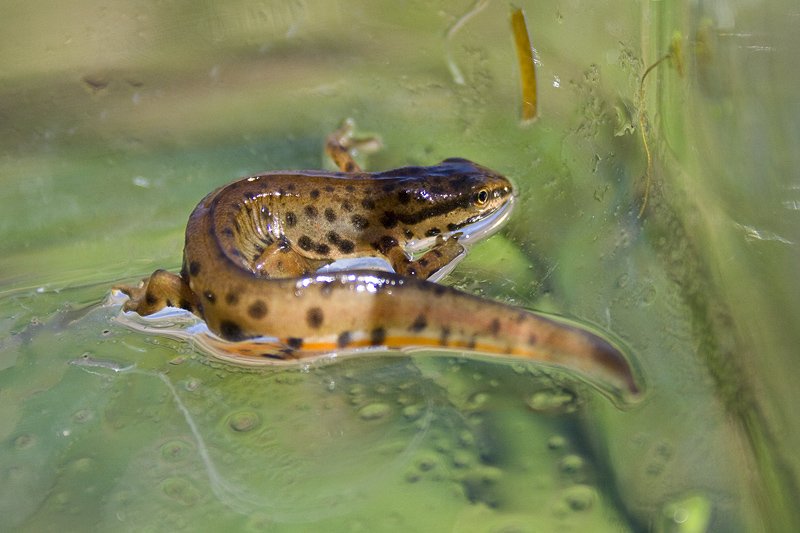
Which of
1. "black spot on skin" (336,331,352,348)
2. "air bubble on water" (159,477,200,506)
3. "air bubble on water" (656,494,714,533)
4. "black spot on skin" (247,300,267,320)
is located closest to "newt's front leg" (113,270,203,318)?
"black spot on skin" (247,300,267,320)

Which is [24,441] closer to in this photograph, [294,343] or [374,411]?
[294,343]

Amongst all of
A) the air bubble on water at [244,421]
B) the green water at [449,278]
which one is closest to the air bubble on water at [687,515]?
the green water at [449,278]

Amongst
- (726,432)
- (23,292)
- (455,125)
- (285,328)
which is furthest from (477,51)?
(23,292)

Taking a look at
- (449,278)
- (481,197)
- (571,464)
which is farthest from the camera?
(481,197)

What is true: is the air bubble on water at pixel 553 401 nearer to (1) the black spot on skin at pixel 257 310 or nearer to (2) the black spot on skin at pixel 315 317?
(2) the black spot on skin at pixel 315 317

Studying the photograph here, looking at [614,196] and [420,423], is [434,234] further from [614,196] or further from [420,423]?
[420,423]

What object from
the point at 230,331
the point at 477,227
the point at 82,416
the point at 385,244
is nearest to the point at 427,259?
the point at 385,244
